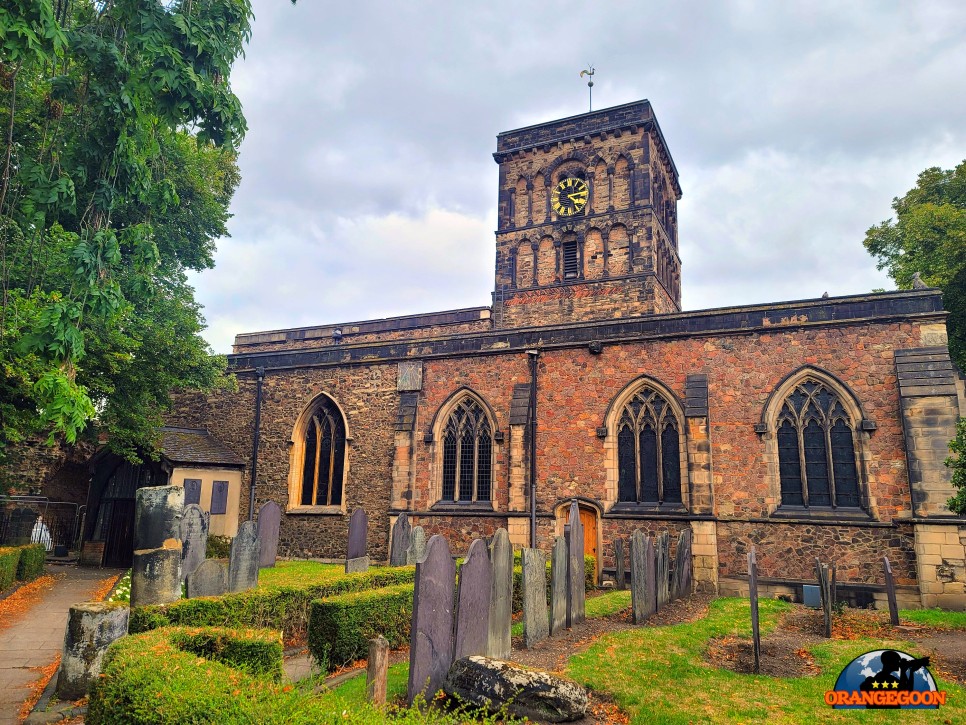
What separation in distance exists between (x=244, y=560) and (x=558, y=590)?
5211 mm

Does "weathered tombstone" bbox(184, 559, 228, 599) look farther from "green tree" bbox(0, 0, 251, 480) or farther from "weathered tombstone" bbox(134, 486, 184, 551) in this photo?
"green tree" bbox(0, 0, 251, 480)

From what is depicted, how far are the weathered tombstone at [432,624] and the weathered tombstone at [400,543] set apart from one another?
7026 millimetres

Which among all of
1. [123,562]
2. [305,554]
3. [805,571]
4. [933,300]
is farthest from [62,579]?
[933,300]

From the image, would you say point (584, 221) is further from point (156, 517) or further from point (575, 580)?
point (156, 517)

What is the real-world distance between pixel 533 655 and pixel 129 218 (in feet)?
64.8

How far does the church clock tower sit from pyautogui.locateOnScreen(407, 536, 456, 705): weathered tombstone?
20285 millimetres

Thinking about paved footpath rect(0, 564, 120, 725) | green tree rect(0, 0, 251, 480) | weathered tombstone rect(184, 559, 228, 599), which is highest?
green tree rect(0, 0, 251, 480)

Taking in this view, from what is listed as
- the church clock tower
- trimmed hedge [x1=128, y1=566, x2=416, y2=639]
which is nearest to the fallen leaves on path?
trimmed hedge [x1=128, y1=566, x2=416, y2=639]

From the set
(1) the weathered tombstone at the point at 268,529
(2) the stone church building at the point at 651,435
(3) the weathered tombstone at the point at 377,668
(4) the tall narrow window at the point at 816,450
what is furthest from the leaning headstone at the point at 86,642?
(4) the tall narrow window at the point at 816,450

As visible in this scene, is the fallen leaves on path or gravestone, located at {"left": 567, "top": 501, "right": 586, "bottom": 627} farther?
the fallen leaves on path

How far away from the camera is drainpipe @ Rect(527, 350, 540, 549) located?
1606 centimetres

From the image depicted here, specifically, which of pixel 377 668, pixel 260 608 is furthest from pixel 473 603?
pixel 260 608

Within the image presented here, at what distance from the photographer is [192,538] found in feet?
36.8

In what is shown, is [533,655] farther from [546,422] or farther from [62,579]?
[62,579]
